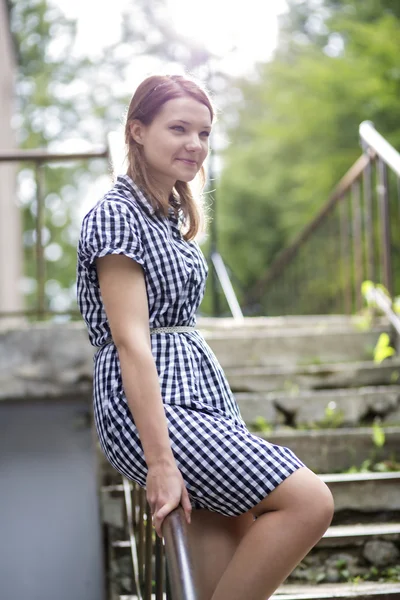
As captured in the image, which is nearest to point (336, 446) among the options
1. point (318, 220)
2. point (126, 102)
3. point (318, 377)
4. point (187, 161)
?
point (318, 377)

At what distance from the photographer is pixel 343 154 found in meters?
9.50

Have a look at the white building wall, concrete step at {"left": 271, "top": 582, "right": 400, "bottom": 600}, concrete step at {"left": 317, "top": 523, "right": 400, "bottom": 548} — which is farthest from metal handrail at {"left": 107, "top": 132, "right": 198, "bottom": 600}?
the white building wall

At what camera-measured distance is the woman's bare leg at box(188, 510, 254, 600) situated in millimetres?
1655

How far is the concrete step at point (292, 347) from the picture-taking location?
164 inches

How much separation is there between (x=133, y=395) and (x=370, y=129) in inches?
147

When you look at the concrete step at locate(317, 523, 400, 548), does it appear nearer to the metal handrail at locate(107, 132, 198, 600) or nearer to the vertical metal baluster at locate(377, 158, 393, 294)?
the metal handrail at locate(107, 132, 198, 600)

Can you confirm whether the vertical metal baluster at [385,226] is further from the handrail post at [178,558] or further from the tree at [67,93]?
the tree at [67,93]

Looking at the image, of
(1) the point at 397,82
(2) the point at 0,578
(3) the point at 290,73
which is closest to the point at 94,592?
(2) the point at 0,578

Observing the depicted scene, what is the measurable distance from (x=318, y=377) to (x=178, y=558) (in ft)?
8.37

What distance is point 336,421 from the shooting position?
3533 millimetres

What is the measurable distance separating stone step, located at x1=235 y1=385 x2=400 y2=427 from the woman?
180cm

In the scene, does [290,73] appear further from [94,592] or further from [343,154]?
[94,592]

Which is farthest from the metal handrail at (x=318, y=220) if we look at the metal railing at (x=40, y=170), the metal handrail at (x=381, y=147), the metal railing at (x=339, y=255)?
the metal railing at (x=40, y=170)

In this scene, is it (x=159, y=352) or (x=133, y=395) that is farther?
(x=159, y=352)
